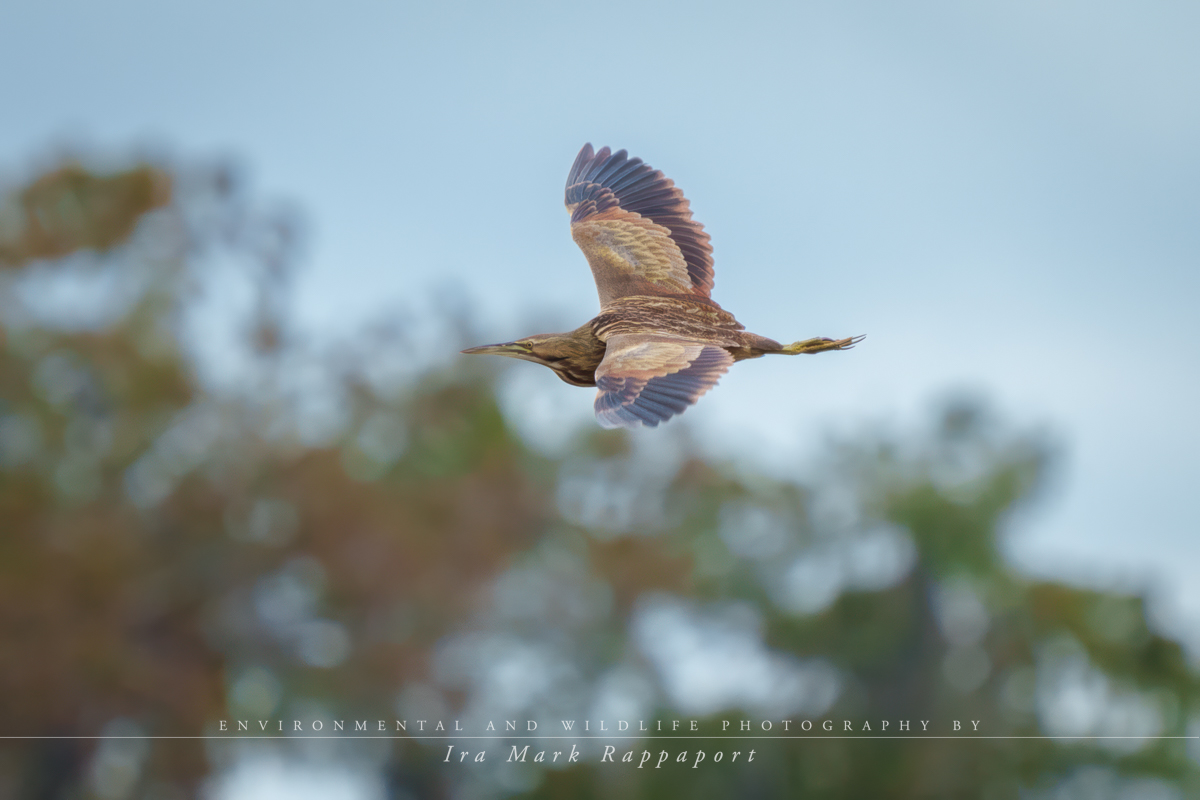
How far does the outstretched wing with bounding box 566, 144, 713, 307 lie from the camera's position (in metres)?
3.50

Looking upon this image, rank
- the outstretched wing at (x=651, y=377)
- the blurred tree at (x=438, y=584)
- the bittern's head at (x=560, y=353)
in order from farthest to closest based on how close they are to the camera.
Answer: the blurred tree at (x=438, y=584) < the bittern's head at (x=560, y=353) < the outstretched wing at (x=651, y=377)

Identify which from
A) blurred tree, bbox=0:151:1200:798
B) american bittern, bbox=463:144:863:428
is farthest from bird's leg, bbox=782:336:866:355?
blurred tree, bbox=0:151:1200:798

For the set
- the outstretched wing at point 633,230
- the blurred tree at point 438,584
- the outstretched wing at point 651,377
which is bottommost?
the blurred tree at point 438,584

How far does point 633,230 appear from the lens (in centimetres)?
372

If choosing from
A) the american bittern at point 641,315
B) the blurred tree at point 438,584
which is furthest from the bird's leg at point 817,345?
the blurred tree at point 438,584

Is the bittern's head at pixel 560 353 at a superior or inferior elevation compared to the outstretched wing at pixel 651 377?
inferior

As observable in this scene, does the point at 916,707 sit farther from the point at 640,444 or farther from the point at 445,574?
the point at 445,574

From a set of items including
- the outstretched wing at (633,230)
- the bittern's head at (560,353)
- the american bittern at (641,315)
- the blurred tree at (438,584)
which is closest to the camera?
the american bittern at (641,315)

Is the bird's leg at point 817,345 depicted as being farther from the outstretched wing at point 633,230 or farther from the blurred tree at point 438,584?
the blurred tree at point 438,584

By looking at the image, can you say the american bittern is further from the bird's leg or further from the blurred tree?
the blurred tree

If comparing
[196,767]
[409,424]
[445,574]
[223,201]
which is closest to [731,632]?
[445,574]

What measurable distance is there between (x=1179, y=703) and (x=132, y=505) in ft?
37.2

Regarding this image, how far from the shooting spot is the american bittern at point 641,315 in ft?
8.59

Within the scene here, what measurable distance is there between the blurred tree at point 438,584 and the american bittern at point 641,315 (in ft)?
27.8
